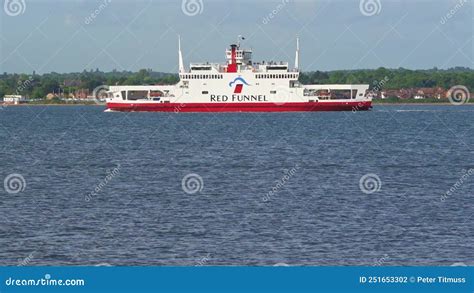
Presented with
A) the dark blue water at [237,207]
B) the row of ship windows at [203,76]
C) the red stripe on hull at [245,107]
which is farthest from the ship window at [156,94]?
the dark blue water at [237,207]

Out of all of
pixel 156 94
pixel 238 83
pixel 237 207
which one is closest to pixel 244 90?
pixel 238 83

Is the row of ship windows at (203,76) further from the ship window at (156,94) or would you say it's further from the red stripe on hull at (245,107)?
the ship window at (156,94)

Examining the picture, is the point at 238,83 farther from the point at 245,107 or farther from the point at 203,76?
the point at 203,76

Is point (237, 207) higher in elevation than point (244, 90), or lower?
lower

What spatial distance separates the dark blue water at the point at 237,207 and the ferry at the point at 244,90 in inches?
2236

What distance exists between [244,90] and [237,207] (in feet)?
278

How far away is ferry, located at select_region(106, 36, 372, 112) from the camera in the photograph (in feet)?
367

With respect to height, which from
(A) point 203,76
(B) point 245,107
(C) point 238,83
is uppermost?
(A) point 203,76

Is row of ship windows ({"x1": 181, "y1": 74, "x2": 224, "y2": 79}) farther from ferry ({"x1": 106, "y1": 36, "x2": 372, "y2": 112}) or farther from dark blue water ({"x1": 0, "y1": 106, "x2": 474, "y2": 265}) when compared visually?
dark blue water ({"x1": 0, "y1": 106, "x2": 474, "y2": 265})

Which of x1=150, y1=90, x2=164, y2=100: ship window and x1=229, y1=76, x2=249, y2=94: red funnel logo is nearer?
x1=229, y1=76, x2=249, y2=94: red funnel logo

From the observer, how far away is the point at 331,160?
4688cm

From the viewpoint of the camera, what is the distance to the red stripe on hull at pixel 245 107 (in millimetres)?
112750

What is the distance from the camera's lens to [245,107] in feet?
371

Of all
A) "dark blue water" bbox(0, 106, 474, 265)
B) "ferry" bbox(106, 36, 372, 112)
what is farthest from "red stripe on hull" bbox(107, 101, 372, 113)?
"dark blue water" bbox(0, 106, 474, 265)
